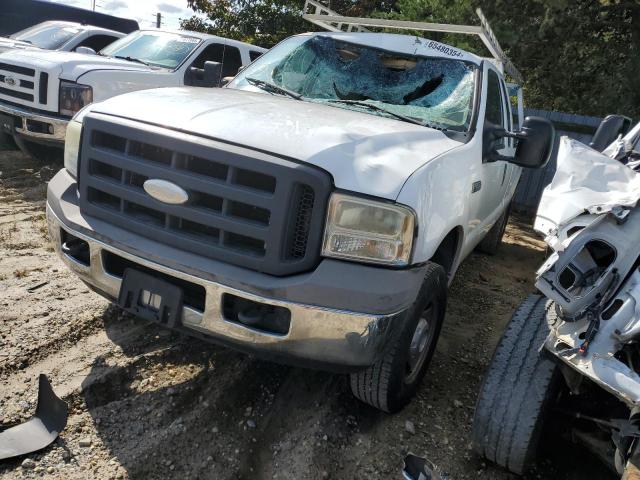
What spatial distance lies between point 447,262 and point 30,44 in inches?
305

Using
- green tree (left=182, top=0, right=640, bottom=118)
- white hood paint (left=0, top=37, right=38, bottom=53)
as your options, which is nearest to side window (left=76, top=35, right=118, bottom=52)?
white hood paint (left=0, top=37, right=38, bottom=53)

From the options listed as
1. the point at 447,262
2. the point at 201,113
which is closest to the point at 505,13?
the point at 447,262

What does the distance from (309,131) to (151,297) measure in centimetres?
104

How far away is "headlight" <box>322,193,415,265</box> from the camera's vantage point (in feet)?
7.45

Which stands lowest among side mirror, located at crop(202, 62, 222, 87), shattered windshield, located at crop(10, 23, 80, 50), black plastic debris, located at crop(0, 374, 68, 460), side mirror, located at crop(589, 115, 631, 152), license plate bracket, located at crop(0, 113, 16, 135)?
black plastic debris, located at crop(0, 374, 68, 460)

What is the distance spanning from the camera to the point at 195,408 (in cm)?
282

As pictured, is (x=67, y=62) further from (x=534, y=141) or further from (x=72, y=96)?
(x=534, y=141)

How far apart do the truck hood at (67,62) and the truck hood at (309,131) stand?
3.71 meters

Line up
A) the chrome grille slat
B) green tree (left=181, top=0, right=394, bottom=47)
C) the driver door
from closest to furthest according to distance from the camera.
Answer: the chrome grille slat < the driver door < green tree (left=181, top=0, right=394, bottom=47)

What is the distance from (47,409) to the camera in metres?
2.60

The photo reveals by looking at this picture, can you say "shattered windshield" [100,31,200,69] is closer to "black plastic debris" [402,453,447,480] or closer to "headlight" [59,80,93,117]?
"headlight" [59,80,93,117]

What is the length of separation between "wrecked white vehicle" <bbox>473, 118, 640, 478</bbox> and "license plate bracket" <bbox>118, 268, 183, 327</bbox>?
1467 millimetres

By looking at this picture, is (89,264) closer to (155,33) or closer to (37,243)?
(37,243)

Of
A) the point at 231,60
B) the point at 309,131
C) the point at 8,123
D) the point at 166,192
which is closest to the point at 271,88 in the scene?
the point at 309,131
